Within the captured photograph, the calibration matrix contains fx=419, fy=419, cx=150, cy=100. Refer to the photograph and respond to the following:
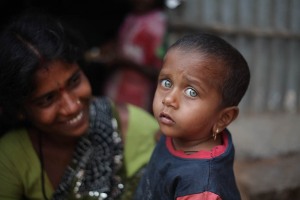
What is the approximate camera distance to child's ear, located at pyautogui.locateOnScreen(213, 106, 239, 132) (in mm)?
1576

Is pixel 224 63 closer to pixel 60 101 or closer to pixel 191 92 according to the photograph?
pixel 191 92

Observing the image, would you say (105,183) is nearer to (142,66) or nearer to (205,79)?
(205,79)

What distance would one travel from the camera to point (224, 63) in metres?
1.50

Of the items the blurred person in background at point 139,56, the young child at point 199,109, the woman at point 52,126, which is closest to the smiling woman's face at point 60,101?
the woman at point 52,126

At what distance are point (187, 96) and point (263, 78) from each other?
7.11 feet

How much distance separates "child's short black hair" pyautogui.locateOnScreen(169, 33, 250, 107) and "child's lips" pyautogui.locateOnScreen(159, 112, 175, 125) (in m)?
0.20

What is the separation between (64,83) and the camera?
1.93 metres

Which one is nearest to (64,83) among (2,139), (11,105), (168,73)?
(11,105)

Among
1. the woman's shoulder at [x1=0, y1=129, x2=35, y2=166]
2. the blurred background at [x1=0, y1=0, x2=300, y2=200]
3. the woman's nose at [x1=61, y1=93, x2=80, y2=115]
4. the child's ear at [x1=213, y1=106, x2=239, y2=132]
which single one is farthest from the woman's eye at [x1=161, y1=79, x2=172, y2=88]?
the blurred background at [x1=0, y1=0, x2=300, y2=200]

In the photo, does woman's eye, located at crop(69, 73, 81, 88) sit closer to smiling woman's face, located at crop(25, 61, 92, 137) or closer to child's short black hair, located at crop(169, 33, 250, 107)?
smiling woman's face, located at crop(25, 61, 92, 137)

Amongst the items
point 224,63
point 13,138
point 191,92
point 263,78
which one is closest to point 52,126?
point 13,138

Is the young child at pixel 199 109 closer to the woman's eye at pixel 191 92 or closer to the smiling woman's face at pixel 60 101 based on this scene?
the woman's eye at pixel 191 92

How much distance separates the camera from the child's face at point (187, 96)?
58.7 inches

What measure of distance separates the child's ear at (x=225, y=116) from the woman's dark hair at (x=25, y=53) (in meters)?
0.79
